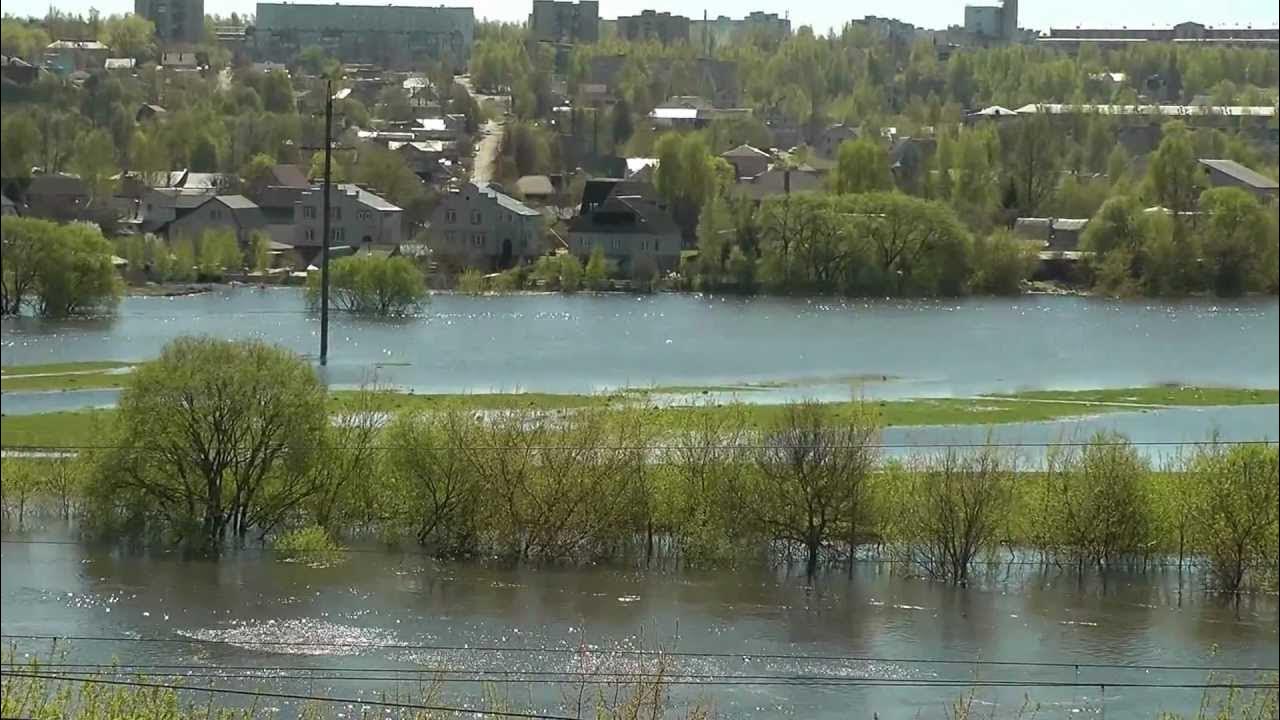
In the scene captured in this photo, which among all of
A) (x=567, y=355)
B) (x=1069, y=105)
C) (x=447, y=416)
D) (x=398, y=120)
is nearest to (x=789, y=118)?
(x=1069, y=105)

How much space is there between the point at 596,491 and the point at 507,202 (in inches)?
328

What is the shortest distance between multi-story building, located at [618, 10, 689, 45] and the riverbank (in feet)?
48.4

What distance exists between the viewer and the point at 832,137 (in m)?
19.0

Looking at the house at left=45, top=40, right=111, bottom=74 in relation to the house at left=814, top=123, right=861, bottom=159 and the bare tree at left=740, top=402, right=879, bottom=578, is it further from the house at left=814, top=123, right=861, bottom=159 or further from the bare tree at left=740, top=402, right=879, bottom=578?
the house at left=814, top=123, right=861, bottom=159

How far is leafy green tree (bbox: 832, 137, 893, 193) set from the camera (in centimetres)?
1427

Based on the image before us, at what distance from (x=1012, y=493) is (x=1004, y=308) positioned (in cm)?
534

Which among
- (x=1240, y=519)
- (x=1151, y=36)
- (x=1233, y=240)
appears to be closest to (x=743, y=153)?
(x=1151, y=36)

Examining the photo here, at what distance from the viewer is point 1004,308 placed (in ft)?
34.3

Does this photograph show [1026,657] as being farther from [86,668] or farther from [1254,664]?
[86,668]

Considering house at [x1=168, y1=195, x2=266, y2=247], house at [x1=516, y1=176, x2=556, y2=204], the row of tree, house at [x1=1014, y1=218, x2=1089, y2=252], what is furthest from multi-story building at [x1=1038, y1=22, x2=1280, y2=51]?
house at [x1=168, y1=195, x2=266, y2=247]

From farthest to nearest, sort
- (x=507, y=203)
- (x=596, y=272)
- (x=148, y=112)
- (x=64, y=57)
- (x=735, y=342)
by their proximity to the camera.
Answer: (x=507, y=203), (x=596, y=272), (x=735, y=342), (x=148, y=112), (x=64, y=57)

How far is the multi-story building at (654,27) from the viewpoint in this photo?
71.9 ft

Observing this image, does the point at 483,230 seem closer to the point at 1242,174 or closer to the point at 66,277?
the point at 66,277

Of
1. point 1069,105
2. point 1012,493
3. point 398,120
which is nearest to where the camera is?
point 1012,493
